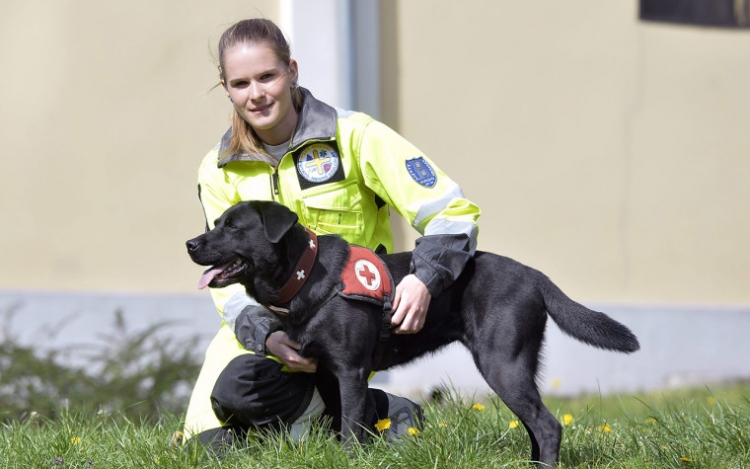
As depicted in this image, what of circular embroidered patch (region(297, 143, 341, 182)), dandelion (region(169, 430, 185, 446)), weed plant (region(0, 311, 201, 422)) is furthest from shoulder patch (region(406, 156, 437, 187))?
weed plant (region(0, 311, 201, 422))

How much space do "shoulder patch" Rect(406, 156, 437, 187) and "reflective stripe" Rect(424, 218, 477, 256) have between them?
0.47 feet

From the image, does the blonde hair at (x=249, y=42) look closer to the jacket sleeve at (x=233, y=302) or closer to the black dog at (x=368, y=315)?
the jacket sleeve at (x=233, y=302)

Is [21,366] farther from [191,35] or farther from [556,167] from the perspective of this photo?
[556,167]

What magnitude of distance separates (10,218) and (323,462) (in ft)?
12.4

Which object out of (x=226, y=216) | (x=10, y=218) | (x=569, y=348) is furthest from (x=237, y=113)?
(x=569, y=348)

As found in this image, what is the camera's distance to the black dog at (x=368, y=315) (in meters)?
2.86

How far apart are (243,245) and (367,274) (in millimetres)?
405

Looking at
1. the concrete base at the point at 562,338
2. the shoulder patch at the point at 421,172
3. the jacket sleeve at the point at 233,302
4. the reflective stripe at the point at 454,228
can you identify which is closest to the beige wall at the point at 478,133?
the concrete base at the point at 562,338

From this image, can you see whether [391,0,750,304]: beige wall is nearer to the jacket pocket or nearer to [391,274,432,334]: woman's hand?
the jacket pocket

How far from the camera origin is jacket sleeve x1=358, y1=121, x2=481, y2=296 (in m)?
2.97

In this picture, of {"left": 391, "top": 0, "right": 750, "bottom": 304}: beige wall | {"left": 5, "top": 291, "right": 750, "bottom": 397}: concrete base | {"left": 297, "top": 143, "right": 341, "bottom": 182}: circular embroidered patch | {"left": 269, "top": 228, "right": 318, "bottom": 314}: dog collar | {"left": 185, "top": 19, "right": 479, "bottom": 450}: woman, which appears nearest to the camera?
{"left": 269, "top": 228, "right": 318, "bottom": 314}: dog collar

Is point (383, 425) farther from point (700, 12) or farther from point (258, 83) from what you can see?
point (700, 12)

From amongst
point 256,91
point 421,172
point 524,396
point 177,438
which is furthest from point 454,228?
point 177,438

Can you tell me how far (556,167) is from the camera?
603cm
